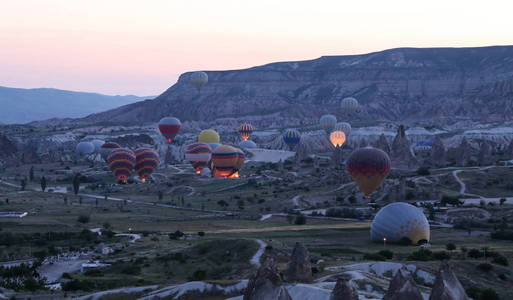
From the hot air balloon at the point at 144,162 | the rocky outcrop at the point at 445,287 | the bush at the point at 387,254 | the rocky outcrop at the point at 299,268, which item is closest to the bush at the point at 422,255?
the bush at the point at 387,254

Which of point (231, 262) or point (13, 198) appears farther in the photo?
point (13, 198)

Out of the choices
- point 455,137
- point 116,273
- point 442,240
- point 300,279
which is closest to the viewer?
point 300,279

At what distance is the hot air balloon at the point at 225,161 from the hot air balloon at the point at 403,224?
73925mm

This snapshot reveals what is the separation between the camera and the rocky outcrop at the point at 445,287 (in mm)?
29406

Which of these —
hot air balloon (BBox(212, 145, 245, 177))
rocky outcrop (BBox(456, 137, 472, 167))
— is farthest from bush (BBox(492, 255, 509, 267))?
hot air balloon (BBox(212, 145, 245, 177))

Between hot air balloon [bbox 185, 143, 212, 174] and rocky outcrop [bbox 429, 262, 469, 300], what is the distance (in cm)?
11548

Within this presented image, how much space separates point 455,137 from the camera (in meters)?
200

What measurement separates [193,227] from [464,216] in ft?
110

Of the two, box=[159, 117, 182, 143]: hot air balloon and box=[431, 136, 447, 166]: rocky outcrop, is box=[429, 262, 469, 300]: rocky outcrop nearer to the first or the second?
box=[431, 136, 447, 166]: rocky outcrop

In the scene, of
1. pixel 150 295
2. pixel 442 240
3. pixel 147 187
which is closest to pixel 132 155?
pixel 147 187

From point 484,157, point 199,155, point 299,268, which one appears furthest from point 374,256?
point 199,155

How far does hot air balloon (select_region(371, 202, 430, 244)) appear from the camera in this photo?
6184 centimetres

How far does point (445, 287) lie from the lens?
Answer: 29.5 meters

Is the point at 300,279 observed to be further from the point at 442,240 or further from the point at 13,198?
the point at 13,198
